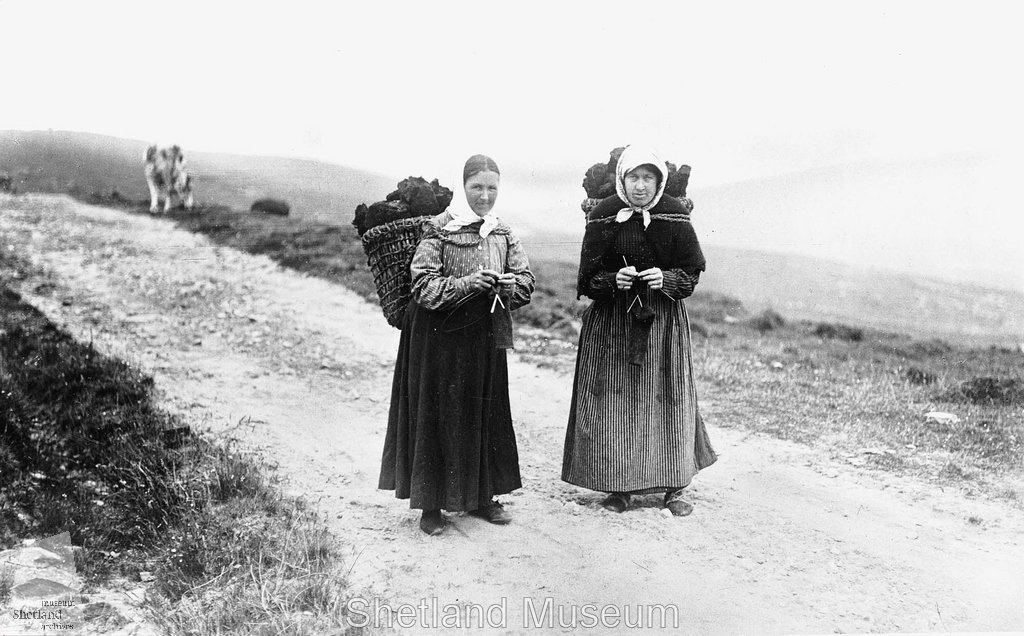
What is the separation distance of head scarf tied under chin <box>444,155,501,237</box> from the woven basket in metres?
0.17

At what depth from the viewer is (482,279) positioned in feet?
10.9

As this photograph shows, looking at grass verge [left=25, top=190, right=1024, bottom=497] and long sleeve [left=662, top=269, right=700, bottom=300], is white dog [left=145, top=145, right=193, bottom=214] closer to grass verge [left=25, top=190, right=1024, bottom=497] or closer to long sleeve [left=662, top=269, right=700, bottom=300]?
grass verge [left=25, top=190, right=1024, bottom=497]

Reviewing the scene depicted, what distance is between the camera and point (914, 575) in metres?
3.44

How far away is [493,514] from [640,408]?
3.31 ft

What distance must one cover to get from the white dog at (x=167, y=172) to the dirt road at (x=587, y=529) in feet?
4.75

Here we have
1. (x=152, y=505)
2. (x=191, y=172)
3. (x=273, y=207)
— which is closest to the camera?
(x=152, y=505)

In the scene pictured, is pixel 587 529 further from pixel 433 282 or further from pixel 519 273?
pixel 433 282

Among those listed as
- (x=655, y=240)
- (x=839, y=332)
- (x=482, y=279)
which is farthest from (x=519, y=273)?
(x=839, y=332)

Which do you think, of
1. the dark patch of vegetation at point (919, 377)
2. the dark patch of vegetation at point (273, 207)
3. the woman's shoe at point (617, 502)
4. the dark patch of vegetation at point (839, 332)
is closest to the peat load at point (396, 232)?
the woman's shoe at point (617, 502)

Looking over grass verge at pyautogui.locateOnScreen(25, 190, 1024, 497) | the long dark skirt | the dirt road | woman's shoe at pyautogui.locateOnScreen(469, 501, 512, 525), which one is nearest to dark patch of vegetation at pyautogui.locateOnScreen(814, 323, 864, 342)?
grass verge at pyautogui.locateOnScreen(25, 190, 1024, 497)

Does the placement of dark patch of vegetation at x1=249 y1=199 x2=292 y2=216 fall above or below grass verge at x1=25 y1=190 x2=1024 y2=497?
above

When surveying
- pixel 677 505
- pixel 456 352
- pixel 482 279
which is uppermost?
pixel 482 279

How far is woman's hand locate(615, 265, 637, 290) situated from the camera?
3.65 meters

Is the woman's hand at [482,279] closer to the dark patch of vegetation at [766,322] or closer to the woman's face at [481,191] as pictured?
the woman's face at [481,191]
